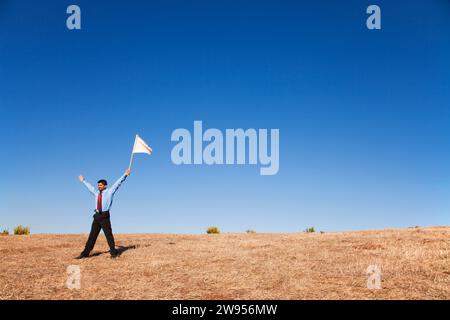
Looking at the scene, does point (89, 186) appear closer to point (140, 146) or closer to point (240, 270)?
point (140, 146)

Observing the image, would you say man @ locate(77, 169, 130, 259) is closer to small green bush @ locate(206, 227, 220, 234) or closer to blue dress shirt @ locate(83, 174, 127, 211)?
blue dress shirt @ locate(83, 174, 127, 211)

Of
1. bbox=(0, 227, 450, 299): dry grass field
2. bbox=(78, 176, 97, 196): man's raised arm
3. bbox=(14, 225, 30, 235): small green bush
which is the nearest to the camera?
bbox=(0, 227, 450, 299): dry grass field

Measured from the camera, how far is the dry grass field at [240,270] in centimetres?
945

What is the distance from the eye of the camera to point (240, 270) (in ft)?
38.2

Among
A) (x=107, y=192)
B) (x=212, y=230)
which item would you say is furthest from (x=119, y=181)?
(x=212, y=230)

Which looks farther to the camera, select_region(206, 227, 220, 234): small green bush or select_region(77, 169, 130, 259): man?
select_region(206, 227, 220, 234): small green bush

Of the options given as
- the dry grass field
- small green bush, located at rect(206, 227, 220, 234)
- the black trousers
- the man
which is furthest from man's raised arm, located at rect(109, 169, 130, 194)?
small green bush, located at rect(206, 227, 220, 234)

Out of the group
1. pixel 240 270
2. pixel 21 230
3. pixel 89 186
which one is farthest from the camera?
pixel 21 230

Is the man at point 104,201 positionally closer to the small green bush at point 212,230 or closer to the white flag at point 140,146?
the white flag at point 140,146

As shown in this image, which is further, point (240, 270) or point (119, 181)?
point (119, 181)

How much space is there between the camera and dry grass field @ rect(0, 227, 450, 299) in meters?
9.45

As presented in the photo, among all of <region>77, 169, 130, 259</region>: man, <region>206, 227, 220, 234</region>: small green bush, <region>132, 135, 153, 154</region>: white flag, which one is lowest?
<region>206, 227, 220, 234</region>: small green bush

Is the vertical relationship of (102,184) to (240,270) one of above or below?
above

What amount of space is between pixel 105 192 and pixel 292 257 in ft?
22.1
